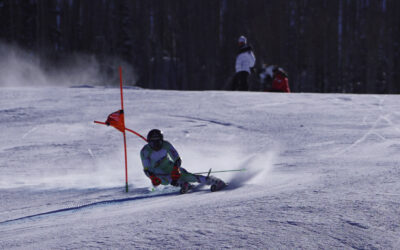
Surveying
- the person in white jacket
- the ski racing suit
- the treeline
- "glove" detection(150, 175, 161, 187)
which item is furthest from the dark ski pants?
the treeline

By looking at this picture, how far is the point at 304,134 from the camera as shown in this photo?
31.6 feet

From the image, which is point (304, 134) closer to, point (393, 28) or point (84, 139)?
point (84, 139)

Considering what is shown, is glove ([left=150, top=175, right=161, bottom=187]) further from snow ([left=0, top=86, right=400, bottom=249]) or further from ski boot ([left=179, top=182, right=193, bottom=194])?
ski boot ([left=179, top=182, right=193, bottom=194])

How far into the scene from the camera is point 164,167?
6121 millimetres

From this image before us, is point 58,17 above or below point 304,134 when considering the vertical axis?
above

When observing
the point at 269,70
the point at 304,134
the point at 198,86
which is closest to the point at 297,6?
the point at 269,70

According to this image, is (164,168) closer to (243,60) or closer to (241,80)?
(243,60)

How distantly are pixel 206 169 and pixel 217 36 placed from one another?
21779 mm

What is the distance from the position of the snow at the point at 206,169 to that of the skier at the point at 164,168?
191 millimetres

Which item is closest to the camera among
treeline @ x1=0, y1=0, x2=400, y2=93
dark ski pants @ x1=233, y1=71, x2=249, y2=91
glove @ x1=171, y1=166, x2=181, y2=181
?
glove @ x1=171, y1=166, x2=181, y2=181

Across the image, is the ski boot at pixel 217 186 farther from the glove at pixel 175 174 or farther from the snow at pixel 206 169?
the glove at pixel 175 174

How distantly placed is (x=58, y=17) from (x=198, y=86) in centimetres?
893

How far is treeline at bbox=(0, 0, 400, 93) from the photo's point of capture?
25.5 meters

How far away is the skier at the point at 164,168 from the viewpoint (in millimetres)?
5773
